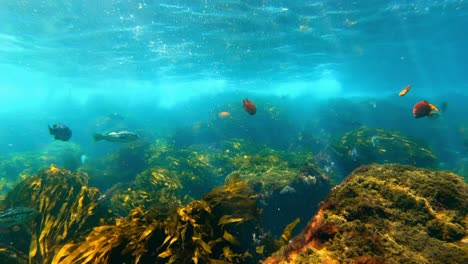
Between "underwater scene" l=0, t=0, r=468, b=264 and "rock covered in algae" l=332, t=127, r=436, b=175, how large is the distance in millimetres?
86

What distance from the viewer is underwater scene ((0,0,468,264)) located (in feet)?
9.82

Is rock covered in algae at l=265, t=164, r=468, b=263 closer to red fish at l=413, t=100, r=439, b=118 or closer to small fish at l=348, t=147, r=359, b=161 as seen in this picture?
red fish at l=413, t=100, r=439, b=118

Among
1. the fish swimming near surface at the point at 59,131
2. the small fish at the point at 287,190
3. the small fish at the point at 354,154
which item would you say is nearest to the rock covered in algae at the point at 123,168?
the fish swimming near surface at the point at 59,131

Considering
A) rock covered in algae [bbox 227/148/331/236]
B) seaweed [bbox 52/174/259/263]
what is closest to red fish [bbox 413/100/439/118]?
rock covered in algae [bbox 227/148/331/236]

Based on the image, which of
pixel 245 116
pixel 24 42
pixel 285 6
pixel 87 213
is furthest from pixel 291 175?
pixel 24 42

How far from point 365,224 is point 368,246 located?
1.22 ft

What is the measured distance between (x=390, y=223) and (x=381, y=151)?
11972 millimetres

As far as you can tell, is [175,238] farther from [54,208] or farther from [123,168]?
[123,168]

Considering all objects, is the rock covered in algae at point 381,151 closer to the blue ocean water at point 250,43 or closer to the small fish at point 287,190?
the blue ocean water at point 250,43

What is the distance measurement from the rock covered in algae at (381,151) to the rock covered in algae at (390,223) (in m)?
10.2

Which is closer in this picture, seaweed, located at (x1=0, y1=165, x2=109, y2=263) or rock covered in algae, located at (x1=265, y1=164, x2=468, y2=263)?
rock covered in algae, located at (x1=265, y1=164, x2=468, y2=263)

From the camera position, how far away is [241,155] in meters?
15.2

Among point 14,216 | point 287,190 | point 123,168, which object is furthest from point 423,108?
point 123,168

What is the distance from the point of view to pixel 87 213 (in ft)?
18.3
